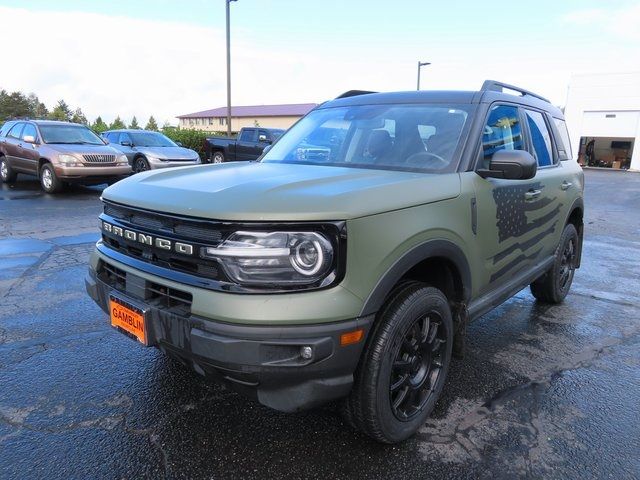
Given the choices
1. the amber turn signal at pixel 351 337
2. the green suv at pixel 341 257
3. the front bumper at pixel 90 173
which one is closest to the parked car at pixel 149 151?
the front bumper at pixel 90 173

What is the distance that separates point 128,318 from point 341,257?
118cm

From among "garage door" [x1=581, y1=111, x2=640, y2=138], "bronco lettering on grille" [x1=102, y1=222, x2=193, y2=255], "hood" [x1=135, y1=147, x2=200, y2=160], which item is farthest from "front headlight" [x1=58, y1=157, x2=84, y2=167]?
"garage door" [x1=581, y1=111, x2=640, y2=138]

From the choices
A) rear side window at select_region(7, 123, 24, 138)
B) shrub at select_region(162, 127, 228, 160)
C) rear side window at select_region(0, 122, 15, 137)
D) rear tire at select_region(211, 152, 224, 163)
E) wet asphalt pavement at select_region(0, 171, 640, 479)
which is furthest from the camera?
shrub at select_region(162, 127, 228, 160)

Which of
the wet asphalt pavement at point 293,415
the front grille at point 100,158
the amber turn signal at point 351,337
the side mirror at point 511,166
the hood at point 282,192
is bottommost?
the wet asphalt pavement at point 293,415

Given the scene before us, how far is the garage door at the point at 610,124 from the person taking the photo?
116 feet

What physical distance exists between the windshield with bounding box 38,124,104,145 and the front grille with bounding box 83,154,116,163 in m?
0.83

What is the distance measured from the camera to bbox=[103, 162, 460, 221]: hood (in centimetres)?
210

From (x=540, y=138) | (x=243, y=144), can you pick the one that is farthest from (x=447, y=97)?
(x=243, y=144)

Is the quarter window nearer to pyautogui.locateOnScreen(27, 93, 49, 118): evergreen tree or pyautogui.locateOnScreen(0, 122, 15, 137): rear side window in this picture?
pyautogui.locateOnScreen(0, 122, 15, 137): rear side window

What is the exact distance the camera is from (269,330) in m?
2.00

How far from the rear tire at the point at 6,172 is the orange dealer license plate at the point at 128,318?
42.6ft

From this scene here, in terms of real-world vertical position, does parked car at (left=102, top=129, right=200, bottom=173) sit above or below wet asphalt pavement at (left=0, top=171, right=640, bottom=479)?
above

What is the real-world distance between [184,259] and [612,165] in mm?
42623

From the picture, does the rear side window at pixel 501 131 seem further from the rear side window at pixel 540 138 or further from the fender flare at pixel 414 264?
the fender flare at pixel 414 264
